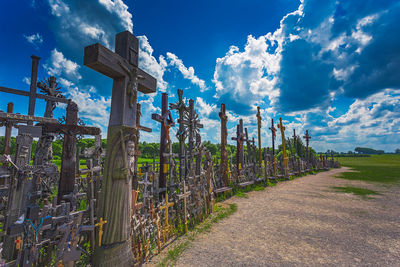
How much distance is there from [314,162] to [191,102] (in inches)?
1016

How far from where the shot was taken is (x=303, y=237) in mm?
5297

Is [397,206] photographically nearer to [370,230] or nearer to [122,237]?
[370,230]

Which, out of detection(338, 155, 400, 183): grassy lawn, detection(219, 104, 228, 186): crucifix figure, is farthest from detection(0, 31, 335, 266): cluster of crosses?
detection(338, 155, 400, 183): grassy lawn

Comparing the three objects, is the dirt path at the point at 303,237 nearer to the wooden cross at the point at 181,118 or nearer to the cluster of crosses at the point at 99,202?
the cluster of crosses at the point at 99,202

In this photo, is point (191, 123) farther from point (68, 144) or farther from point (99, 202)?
point (99, 202)

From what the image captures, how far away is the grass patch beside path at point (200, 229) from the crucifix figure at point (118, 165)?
1.16m

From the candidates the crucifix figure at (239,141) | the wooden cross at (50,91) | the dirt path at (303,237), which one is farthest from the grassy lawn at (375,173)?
the wooden cross at (50,91)

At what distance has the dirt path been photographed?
164 inches

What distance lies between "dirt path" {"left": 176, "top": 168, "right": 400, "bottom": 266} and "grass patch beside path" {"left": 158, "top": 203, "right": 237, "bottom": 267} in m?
0.17

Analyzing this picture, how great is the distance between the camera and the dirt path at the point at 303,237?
4.17 metres

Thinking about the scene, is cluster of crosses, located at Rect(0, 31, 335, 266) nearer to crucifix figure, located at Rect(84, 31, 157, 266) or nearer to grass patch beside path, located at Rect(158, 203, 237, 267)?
crucifix figure, located at Rect(84, 31, 157, 266)

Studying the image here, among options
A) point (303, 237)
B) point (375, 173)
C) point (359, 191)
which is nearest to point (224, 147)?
point (303, 237)

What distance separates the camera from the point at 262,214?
7.34 meters

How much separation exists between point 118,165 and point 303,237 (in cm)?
549
